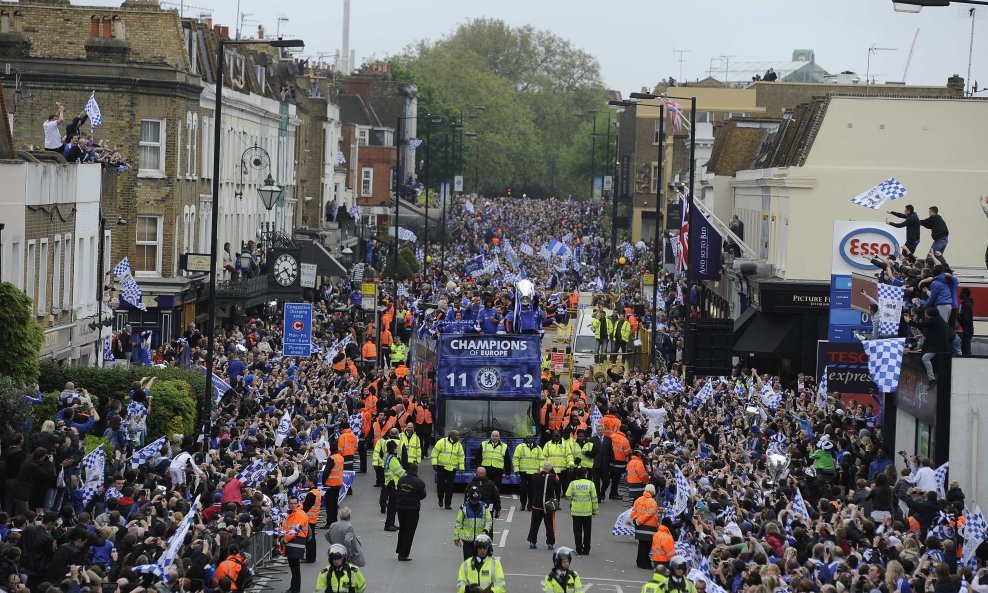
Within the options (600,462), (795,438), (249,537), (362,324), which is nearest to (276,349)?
(362,324)

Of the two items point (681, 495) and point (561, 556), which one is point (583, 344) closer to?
point (681, 495)

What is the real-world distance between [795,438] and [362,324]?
95.3ft

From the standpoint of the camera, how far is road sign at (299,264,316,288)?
5441 cm

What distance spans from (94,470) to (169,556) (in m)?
4.90

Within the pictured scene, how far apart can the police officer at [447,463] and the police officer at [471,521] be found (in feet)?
19.9

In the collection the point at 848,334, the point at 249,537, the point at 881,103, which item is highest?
the point at 881,103

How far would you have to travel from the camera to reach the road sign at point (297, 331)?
41625 mm

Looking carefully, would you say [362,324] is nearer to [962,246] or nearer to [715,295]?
[715,295]

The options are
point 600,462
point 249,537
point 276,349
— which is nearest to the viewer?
point 249,537

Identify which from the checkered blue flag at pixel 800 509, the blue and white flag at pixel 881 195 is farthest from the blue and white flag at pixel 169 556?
the blue and white flag at pixel 881 195

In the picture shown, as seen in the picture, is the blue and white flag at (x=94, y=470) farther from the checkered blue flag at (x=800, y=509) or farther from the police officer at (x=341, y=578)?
the checkered blue flag at (x=800, y=509)

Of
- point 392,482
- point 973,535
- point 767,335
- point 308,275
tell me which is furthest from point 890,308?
point 308,275

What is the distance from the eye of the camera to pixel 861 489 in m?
23.3

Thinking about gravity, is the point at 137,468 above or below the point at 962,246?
below
